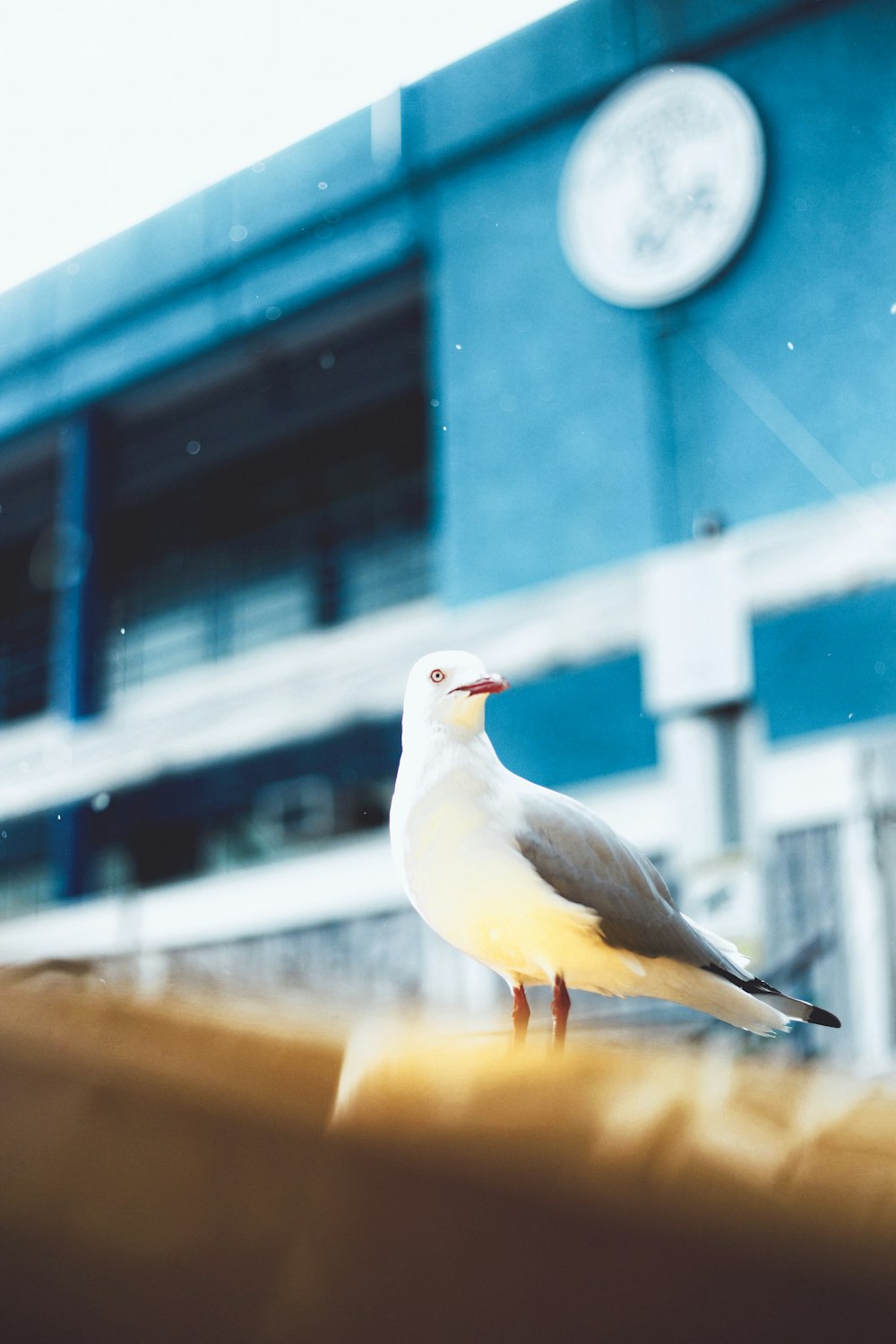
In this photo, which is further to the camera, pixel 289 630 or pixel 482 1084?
pixel 289 630

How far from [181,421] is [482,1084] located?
259 centimetres

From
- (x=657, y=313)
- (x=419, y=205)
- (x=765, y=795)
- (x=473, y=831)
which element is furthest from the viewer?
(x=419, y=205)

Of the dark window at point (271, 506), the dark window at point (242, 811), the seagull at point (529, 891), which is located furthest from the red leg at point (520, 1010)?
the dark window at point (271, 506)

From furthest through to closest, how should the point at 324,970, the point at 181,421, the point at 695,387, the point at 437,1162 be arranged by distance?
the point at 181,421, the point at 324,970, the point at 695,387, the point at 437,1162

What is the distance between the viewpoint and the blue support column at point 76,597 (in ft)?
7.82

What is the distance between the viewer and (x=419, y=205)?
210cm

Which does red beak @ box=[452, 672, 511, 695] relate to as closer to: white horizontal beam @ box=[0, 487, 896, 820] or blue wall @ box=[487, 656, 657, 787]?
white horizontal beam @ box=[0, 487, 896, 820]

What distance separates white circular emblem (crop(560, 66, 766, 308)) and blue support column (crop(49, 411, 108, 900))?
108 cm

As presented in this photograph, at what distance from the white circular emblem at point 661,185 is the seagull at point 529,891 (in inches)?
51.3

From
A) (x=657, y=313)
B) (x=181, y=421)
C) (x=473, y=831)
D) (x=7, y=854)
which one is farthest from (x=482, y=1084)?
(x=7, y=854)

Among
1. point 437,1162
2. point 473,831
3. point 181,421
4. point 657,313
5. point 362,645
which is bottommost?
point 437,1162

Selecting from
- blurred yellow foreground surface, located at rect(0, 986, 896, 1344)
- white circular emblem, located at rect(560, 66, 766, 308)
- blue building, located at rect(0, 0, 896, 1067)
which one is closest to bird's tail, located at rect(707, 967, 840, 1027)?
blurred yellow foreground surface, located at rect(0, 986, 896, 1344)

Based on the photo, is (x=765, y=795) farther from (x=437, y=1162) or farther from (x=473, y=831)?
(x=437, y=1162)

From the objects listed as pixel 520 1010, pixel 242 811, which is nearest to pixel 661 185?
pixel 242 811
